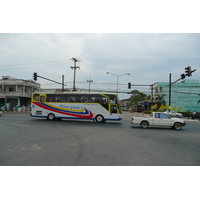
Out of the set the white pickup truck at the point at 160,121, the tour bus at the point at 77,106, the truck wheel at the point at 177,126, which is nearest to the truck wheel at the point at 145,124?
the white pickup truck at the point at 160,121

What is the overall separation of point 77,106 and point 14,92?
3052 cm

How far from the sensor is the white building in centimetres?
4381

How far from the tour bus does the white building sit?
26892mm

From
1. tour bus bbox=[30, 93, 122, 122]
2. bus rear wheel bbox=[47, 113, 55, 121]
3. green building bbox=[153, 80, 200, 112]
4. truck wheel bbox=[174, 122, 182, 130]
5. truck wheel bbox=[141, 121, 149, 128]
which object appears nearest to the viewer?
truck wheel bbox=[174, 122, 182, 130]

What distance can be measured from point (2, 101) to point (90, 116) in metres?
36.8

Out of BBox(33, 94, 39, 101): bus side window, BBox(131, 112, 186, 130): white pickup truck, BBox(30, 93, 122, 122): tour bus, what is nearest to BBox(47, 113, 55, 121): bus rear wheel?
A: BBox(30, 93, 122, 122): tour bus

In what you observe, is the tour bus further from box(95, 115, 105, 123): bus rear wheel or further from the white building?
the white building

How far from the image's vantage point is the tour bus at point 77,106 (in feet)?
60.8

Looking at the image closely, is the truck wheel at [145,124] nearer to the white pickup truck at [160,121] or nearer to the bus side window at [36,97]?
the white pickup truck at [160,121]

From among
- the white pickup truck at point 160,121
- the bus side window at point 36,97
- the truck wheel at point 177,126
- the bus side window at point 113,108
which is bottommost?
the truck wheel at point 177,126

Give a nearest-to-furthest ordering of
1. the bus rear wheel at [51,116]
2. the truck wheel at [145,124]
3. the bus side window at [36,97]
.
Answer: the truck wheel at [145,124] → the bus rear wheel at [51,116] → the bus side window at [36,97]

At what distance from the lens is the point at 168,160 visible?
5.88m

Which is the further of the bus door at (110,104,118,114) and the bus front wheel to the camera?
the bus front wheel

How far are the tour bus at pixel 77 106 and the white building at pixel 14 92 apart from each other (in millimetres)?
26892
